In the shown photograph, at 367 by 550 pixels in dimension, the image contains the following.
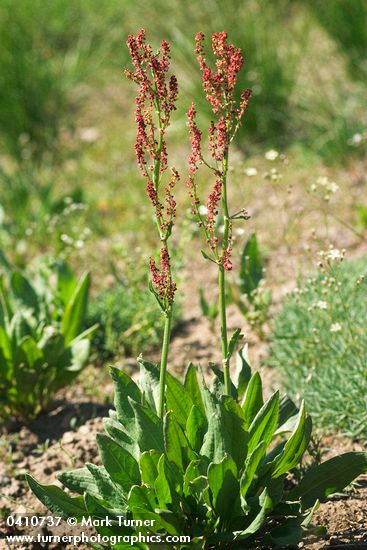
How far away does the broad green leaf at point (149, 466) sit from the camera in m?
2.22

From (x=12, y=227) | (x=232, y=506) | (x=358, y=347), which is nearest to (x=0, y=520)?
(x=232, y=506)

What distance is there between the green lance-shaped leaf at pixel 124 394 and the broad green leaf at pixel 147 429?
0.16 metres

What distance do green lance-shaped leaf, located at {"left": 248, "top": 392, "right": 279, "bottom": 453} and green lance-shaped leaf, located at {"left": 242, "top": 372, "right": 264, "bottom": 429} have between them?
0.11m

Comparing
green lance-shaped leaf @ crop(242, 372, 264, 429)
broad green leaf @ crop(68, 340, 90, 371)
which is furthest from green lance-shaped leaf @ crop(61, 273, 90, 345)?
green lance-shaped leaf @ crop(242, 372, 264, 429)

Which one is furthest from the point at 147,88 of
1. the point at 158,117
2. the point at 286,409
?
the point at 286,409

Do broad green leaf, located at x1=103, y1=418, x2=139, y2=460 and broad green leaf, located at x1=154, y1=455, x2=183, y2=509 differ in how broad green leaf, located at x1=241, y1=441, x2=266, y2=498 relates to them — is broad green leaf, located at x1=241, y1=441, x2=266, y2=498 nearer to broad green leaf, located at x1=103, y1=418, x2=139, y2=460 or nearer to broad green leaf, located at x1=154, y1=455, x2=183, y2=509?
broad green leaf, located at x1=154, y1=455, x2=183, y2=509

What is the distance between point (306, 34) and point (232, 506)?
455 centimetres

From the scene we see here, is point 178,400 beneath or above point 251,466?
above

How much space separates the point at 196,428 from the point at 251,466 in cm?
20

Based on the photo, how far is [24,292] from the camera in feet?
12.1

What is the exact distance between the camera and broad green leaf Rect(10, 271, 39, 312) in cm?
364

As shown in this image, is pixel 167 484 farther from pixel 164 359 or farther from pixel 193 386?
pixel 193 386

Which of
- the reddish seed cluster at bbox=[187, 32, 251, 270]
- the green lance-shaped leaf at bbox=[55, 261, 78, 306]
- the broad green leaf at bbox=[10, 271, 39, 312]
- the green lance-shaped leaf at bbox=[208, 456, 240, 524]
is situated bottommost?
the green lance-shaped leaf at bbox=[208, 456, 240, 524]

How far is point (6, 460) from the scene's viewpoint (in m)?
3.21
